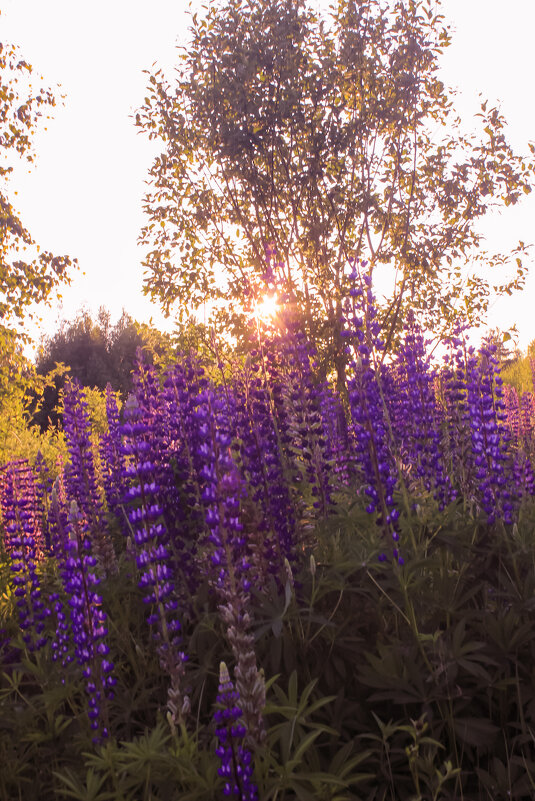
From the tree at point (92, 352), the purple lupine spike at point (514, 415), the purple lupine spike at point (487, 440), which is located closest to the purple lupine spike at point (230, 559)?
the purple lupine spike at point (487, 440)

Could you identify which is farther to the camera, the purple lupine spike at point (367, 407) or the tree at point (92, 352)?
the tree at point (92, 352)

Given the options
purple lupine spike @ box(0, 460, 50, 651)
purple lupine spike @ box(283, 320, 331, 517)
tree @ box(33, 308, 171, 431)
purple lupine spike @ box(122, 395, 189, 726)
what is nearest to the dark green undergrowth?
purple lupine spike @ box(122, 395, 189, 726)

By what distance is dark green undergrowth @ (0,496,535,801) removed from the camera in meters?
2.49

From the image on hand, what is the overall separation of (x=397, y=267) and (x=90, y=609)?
13.0 m

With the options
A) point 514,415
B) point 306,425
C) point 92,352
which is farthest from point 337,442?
point 92,352

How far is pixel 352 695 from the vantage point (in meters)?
3.18

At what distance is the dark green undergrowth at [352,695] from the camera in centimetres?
249

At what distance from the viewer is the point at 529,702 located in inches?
116

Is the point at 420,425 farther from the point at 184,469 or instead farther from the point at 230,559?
the point at 230,559

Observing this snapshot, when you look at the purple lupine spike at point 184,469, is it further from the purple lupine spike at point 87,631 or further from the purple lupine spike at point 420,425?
the purple lupine spike at point 420,425

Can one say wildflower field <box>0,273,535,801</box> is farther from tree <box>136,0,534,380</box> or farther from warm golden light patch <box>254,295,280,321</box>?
tree <box>136,0,534,380</box>

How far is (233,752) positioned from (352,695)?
1.16 meters

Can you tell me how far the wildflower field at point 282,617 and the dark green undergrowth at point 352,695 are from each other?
0.05 feet

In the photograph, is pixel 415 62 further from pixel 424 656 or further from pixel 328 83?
pixel 424 656
